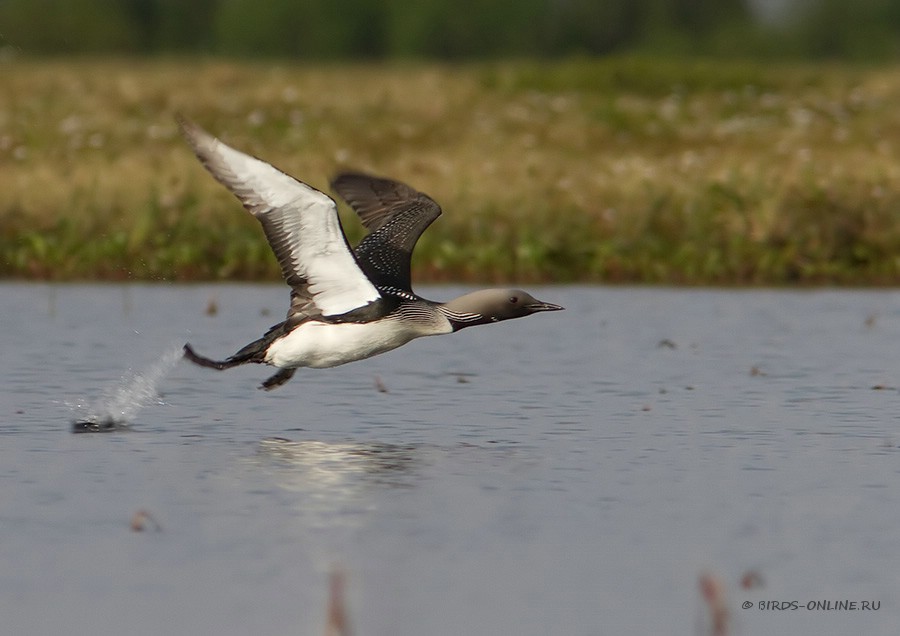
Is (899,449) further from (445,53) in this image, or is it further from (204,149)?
(445,53)

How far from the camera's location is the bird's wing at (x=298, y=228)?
862 centimetres

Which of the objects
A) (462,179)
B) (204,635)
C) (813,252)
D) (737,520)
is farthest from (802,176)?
(204,635)

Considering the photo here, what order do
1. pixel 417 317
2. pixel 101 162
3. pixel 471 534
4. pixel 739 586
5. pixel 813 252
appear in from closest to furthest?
pixel 739 586
pixel 471 534
pixel 417 317
pixel 813 252
pixel 101 162

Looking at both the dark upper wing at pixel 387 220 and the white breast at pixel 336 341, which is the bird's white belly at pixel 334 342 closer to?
the white breast at pixel 336 341

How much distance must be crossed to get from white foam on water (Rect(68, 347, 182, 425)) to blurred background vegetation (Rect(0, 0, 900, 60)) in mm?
42638

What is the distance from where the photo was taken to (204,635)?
5.64 m

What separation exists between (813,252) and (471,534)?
Result: 11.1 m

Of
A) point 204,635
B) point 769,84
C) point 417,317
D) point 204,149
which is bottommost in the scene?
point 204,635

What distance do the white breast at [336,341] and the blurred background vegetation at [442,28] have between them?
1748 inches

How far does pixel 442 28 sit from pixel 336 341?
154 ft

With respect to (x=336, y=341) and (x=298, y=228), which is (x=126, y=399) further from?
(x=298, y=228)

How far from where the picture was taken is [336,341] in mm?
9266

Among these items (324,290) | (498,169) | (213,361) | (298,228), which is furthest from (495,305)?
(498,169)

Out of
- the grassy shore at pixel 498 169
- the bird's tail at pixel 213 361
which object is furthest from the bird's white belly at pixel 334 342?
the grassy shore at pixel 498 169
